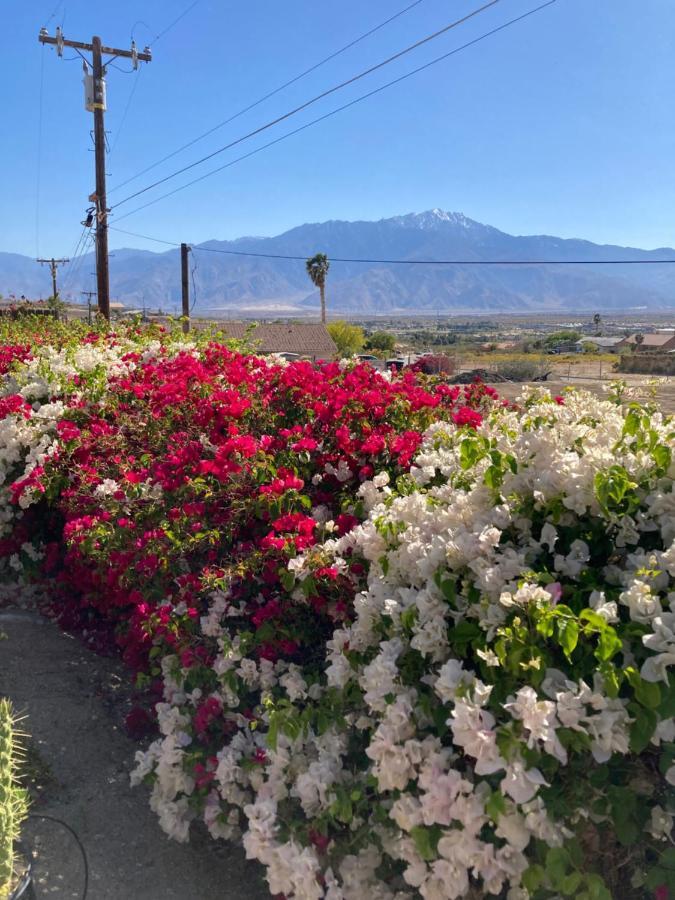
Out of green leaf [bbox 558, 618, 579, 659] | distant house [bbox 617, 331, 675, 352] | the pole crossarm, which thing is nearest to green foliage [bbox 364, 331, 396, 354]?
distant house [bbox 617, 331, 675, 352]

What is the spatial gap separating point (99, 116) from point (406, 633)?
17927 mm

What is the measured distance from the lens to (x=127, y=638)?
13.2 feet

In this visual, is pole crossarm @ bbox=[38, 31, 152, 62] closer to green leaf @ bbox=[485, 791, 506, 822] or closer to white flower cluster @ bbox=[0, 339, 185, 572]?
white flower cluster @ bbox=[0, 339, 185, 572]

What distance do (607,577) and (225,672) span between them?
1.60m

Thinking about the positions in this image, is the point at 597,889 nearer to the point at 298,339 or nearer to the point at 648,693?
the point at 648,693

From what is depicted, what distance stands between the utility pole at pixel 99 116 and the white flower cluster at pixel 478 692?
15665mm

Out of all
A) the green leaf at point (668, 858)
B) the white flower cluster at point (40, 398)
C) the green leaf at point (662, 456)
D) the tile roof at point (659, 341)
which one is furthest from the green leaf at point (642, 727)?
the tile roof at point (659, 341)

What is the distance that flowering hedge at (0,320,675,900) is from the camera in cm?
205

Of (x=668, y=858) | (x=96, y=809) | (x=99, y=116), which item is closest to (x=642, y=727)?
(x=668, y=858)

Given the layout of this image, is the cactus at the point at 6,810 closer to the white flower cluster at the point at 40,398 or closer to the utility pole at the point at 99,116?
the white flower cluster at the point at 40,398

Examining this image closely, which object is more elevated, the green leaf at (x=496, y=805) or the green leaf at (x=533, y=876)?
the green leaf at (x=496, y=805)

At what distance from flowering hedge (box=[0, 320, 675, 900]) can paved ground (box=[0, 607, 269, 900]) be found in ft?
0.61


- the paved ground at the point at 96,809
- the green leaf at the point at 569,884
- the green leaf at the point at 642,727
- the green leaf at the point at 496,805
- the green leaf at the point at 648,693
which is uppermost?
the green leaf at the point at 648,693

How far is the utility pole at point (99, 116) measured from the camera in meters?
17.6
